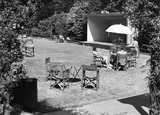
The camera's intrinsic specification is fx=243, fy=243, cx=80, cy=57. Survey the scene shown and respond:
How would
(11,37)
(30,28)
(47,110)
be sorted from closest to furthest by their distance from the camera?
(11,37) < (30,28) < (47,110)

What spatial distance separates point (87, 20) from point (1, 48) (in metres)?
26.0

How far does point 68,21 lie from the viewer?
100ft

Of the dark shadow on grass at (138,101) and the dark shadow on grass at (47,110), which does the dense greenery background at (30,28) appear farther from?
the dark shadow on grass at (47,110)

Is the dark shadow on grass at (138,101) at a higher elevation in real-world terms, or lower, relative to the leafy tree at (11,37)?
lower

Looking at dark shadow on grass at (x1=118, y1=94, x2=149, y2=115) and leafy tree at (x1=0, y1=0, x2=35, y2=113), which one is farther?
dark shadow on grass at (x1=118, y1=94, x2=149, y2=115)

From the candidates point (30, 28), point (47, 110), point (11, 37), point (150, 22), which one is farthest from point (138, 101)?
point (11, 37)

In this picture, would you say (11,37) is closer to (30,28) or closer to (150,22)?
(30,28)

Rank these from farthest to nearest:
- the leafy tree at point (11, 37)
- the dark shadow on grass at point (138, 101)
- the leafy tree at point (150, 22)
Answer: the dark shadow on grass at point (138, 101)
the leafy tree at point (150, 22)
the leafy tree at point (11, 37)

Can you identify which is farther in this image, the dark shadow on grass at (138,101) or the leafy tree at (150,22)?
the dark shadow on grass at (138,101)

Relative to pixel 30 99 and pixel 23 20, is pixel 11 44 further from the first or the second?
pixel 30 99

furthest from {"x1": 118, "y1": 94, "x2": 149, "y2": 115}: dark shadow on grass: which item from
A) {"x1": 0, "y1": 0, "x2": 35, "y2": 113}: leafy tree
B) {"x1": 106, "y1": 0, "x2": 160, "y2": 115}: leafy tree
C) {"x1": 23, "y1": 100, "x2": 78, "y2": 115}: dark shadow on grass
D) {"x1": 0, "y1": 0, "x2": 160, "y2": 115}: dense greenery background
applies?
{"x1": 0, "y1": 0, "x2": 35, "y2": 113}: leafy tree

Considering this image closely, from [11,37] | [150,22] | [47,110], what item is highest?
[150,22]

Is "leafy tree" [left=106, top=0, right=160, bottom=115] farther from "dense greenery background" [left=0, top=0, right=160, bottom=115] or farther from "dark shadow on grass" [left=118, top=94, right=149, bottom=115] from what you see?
"dark shadow on grass" [left=118, top=94, right=149, bottom=115]

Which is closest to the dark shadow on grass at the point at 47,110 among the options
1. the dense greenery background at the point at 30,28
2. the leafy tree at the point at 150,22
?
the dense greenery background at the point at 30,28
